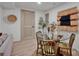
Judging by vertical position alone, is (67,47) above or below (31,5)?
below

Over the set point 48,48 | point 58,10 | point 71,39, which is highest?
point 58,10

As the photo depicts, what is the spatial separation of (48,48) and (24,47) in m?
0.36

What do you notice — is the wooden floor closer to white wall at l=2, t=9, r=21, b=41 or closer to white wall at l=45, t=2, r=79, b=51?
white wall at l=2, t=9, r=21, b=41

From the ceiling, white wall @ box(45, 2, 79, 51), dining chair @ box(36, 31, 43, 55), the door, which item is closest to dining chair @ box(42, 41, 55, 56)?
dining chair @ box(36, 31, 43, 55)

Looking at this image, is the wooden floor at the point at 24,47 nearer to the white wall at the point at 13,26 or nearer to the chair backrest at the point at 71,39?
the white wall at the point at 13,26

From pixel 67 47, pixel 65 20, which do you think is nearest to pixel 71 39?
pixel 67 47

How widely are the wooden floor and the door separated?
0.08m

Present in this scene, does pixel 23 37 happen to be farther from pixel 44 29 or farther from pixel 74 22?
pixel 74 22

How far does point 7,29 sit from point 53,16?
716 millimetres

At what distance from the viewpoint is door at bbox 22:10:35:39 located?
192 cm

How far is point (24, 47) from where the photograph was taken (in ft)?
6.25

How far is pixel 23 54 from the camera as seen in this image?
1.89 meters

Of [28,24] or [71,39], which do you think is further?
[28,24]

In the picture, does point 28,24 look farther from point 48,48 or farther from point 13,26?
point 48,48
